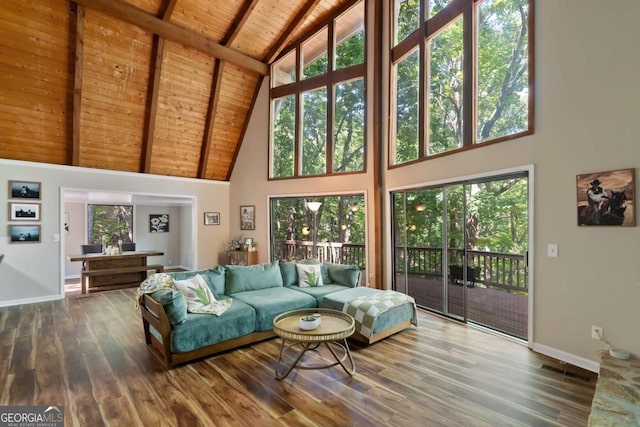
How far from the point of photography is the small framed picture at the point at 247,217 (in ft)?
25.8

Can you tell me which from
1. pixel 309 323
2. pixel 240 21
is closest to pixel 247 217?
pixel 240 21

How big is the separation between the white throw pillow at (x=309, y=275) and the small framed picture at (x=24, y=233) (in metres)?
5.06

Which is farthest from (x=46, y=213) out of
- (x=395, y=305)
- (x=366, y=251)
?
(x=395, y=305)

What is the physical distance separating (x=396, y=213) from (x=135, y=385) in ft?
14.6

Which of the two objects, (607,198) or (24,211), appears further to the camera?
(24,211)

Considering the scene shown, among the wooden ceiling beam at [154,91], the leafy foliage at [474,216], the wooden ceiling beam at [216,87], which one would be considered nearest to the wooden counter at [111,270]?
the wooden ceiling beam at [154,91]

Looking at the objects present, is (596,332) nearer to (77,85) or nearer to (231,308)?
(231,308)

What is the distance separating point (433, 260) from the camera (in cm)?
493

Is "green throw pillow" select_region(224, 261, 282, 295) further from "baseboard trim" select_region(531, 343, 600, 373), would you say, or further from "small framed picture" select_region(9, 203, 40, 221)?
"small framed picture" select_region(9, 203, 40, 221)

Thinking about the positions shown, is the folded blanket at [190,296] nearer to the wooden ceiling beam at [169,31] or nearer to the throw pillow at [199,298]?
the throw pillow at [199,298]

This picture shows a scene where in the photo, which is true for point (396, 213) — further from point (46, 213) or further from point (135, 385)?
point (46, 213)

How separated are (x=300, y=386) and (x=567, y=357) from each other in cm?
278

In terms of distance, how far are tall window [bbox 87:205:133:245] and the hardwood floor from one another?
531 cm

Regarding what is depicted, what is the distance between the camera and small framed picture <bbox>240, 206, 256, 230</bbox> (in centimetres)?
788
